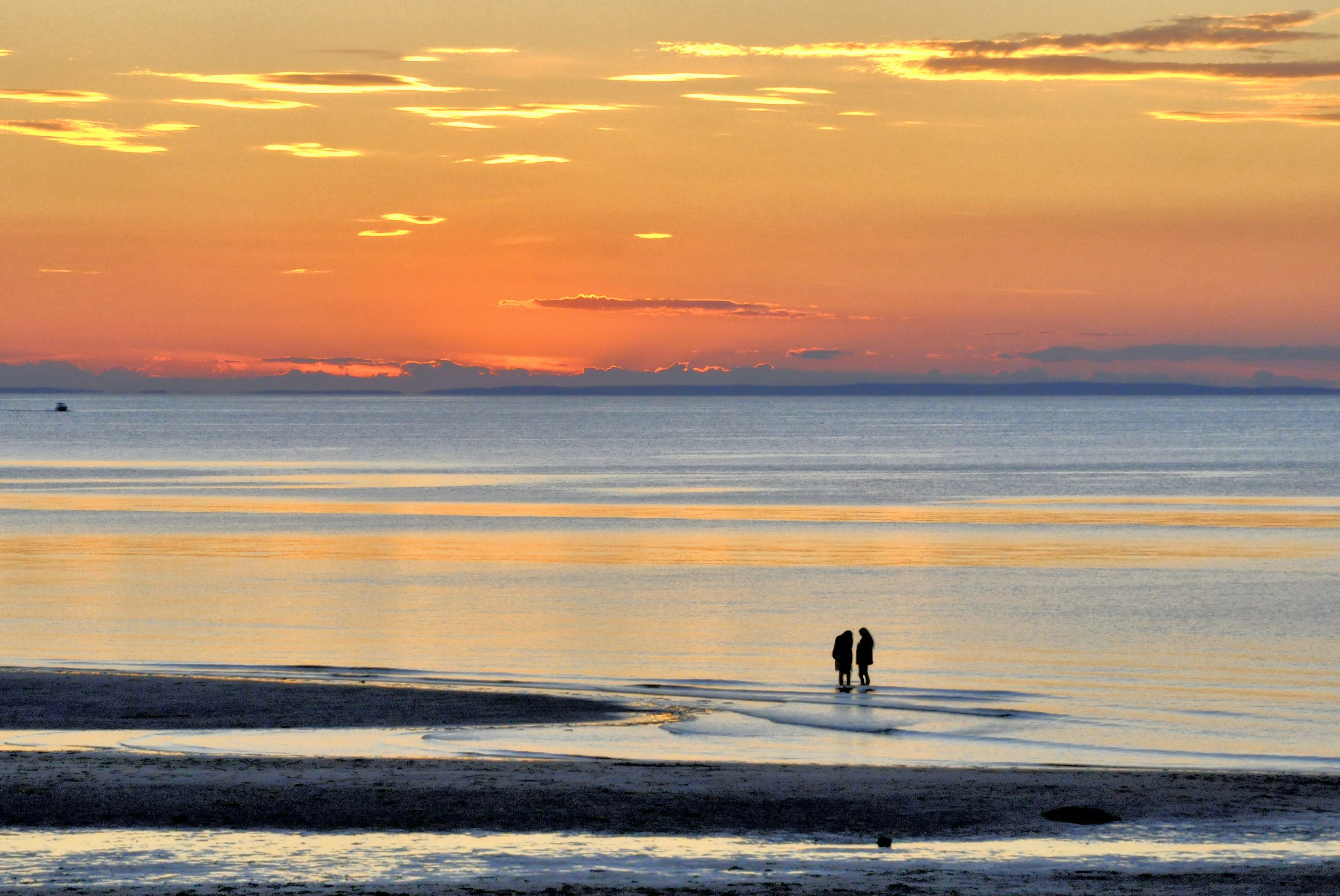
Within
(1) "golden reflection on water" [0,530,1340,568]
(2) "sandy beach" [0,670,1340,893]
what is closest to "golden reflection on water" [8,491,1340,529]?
(1) "golden reflection on water" [0,530,1340,568]

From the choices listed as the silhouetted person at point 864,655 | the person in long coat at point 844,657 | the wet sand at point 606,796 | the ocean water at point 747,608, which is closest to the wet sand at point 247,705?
the ocean water at point 747,608

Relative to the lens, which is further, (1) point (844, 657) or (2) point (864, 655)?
(2) point (864, 655)

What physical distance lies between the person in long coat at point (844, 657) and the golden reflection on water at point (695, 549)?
25.8 metres

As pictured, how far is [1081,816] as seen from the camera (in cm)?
1898

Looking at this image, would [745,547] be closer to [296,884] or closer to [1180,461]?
[296,884]

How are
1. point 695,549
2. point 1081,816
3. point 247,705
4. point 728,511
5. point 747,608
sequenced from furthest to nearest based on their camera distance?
point 728,511 < point 695,549 < point 747,608 < point 247,705 < point 1081,816

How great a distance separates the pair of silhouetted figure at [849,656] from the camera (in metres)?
31.4

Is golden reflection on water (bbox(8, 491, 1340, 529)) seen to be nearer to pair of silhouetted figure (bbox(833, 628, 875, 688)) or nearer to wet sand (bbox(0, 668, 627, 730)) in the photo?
pair of silhouetted figure (bbox(833, 628, 875, 688))

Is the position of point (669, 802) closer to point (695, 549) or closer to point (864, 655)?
point (864, 655)

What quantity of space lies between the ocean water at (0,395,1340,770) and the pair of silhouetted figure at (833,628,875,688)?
58 cm

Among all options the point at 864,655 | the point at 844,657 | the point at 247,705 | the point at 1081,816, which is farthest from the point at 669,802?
the point at 864,655

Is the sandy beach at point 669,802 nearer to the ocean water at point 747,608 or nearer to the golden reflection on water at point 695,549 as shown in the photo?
the ocean water at point 747,608

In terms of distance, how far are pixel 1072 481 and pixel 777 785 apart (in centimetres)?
9907

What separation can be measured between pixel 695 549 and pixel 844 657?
33.4m
